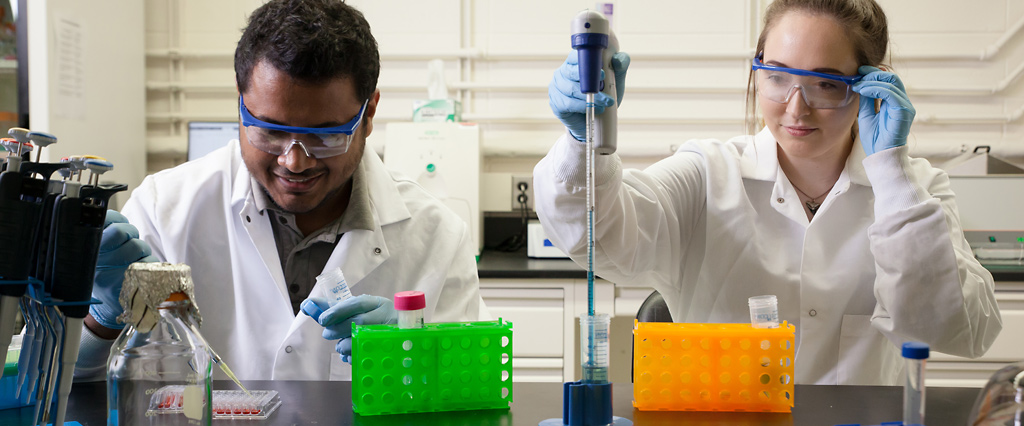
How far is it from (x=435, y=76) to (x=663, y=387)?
2561mm

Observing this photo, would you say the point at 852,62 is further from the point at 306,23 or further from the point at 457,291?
the point at 306,23

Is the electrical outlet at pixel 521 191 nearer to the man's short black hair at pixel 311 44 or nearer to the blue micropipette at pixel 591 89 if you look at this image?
the man's short black hair at pixel 311 44

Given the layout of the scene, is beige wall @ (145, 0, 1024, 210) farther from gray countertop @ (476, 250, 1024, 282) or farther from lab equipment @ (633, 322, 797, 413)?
lab equipment @ (633, 322, 797, 413)

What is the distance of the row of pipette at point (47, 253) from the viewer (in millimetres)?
731

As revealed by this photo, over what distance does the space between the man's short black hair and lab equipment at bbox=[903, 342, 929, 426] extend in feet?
3.31

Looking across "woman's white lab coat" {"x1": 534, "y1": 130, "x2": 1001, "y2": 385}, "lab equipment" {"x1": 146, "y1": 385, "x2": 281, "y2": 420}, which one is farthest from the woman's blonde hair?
"lab equipment" {"x1": 146, "y1": 385, "x2": 281, "y2": 420}

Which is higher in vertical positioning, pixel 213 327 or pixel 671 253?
pixel 671 253

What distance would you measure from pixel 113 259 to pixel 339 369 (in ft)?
1.48

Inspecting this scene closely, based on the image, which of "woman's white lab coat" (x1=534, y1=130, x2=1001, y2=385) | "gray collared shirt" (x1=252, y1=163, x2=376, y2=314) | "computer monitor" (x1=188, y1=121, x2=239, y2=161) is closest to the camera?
"woman's white lab coat" (x1=534, y1=130, x2=1001, y2=385)

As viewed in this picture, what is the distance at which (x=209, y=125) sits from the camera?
11.2 ft

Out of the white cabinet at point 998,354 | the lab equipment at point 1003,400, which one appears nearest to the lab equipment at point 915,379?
the lab equipment at point 1003,400

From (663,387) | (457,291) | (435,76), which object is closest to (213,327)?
(457,291)

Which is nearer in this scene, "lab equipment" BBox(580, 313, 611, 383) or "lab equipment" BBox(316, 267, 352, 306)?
"lab equipment" BBox(580, 313, 611, 383)

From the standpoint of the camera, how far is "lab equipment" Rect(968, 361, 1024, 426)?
0.71 m
